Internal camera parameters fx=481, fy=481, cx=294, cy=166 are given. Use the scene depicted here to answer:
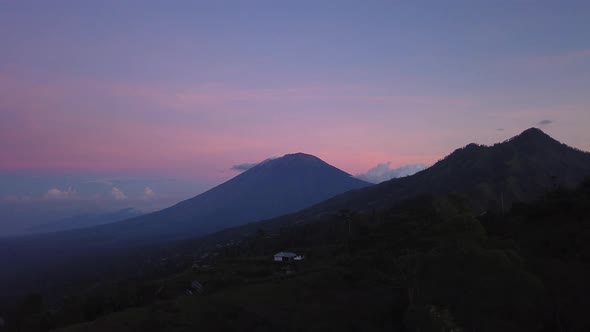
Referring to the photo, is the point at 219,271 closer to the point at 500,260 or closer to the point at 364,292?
the point at 364,292

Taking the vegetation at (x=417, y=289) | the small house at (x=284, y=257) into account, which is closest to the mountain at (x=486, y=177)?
the small house at (x=284, y=257)

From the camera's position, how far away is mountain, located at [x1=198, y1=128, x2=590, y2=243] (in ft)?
268

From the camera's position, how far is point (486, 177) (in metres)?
90.0

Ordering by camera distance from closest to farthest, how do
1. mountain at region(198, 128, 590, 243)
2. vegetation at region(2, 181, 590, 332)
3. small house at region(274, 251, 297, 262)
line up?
vegetation at region(2, 181, 590, 332) → small house at region(274, 251, 297, 262) → mountain at region(198, 128, 590, 243)

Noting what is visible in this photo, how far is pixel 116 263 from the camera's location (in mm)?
95750

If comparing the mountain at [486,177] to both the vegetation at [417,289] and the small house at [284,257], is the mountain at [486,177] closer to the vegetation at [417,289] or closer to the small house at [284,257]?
the small house at [284,257]

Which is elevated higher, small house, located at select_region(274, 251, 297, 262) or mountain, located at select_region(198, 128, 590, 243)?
mountain, located at select_region(198, 128, 590, 243)

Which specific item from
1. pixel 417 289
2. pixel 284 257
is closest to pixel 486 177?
pixel 284 257

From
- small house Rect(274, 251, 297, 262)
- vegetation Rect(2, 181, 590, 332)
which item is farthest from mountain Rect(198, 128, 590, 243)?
vegetation Rect(2, 181, 590, 332)

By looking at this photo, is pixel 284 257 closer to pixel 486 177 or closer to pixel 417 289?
pixel 417 289

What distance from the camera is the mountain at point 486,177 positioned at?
8169 centimetres

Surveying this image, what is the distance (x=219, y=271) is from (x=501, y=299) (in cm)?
3185

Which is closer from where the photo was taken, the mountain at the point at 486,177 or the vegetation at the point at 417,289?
the vegetation at the point at 417,289

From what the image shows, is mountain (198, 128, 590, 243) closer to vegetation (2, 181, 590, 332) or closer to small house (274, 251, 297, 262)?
small house (274, 251, 297, 262)
